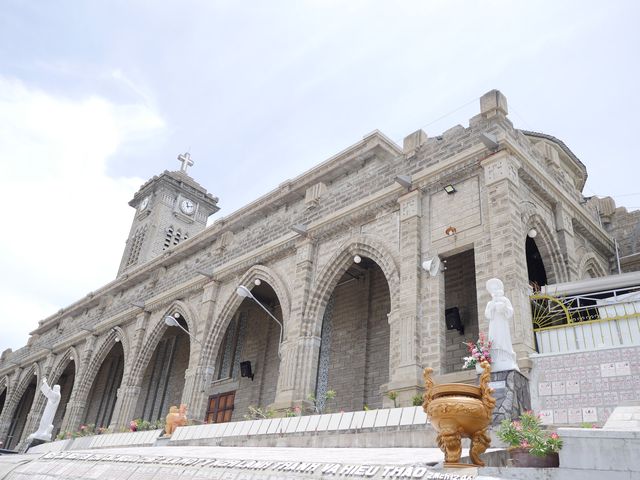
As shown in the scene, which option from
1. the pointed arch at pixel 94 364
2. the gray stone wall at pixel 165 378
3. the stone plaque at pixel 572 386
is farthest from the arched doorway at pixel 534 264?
the pointed arch at pixel 94 364

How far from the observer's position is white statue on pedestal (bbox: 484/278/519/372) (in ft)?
24.6

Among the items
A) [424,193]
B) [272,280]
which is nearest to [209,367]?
[272,280]

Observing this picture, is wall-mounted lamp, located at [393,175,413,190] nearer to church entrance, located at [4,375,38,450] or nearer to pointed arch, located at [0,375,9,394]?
church entrance, located at [4,375,38,450]

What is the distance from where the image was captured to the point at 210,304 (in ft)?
55.9

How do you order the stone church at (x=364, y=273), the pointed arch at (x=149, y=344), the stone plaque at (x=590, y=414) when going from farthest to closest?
the pointed arch at (x=149, y=344), the stone church at (x=364, y=273), the stone plaque at (x=590, y=414)

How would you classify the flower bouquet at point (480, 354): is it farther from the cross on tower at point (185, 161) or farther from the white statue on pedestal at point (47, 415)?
the cross on tower at point (185, 161)

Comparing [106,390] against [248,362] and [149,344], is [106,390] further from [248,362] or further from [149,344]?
[248,362]

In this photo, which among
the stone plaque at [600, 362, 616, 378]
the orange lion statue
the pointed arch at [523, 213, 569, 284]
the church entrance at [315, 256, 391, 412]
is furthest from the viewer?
the church entrance at [315, 256, 391, 412]

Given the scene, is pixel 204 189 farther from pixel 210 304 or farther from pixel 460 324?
pixel 460 324

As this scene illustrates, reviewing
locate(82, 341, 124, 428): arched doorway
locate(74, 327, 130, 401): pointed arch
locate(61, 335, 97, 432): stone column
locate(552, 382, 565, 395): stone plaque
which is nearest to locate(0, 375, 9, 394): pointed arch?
locate(82, 341, 124, 428): arched doorway

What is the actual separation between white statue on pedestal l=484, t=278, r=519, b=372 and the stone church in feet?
3.36

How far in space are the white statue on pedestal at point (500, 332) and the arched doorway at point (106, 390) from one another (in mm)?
20571

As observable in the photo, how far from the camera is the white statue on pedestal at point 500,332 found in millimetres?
7508

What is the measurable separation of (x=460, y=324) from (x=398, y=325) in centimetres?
264
